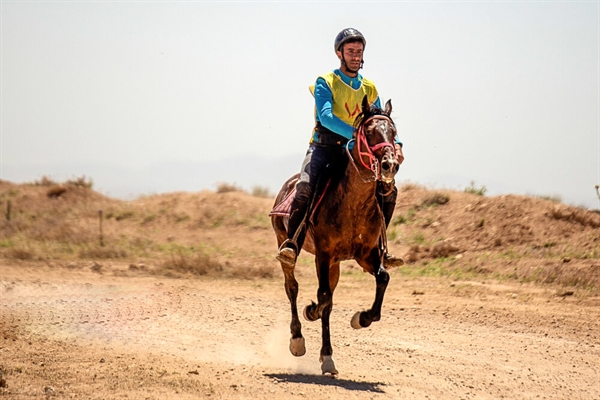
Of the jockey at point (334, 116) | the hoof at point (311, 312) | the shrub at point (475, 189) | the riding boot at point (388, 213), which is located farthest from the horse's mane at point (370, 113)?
the shrub at point (475, 189)

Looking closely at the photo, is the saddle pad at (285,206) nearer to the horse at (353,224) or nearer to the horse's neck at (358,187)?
the horse at (353,224)

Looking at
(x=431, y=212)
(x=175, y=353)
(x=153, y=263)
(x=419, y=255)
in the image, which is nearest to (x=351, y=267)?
(x=419, y=255)

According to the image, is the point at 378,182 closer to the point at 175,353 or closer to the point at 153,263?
the point at 175,353

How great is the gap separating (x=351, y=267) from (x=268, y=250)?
335 centimetres

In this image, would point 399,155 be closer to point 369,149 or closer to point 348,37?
point 369,149

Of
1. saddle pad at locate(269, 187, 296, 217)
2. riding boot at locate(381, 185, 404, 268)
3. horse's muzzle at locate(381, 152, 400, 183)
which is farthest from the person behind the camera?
saddle pad at locate(269, 187, 296, 217)

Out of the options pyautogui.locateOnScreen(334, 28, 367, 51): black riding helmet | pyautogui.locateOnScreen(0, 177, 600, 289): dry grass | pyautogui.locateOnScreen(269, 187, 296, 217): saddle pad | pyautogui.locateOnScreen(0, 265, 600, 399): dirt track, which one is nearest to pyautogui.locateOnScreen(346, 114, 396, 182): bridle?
pyautogui.locateOnScreen(334, 28, 367, 51): black riding helmet

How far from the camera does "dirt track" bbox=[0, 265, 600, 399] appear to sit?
339 inches

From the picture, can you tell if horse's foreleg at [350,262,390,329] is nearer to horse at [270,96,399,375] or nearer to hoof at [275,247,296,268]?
horse at [270,96,399,375]

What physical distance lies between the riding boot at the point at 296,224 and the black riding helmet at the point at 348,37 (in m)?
1.71

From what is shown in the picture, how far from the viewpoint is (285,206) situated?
1049 cm

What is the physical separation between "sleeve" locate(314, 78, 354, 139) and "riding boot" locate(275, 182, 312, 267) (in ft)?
2.51

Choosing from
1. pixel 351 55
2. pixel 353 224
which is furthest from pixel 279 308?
pixel 351 55

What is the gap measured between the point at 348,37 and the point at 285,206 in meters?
2.36
